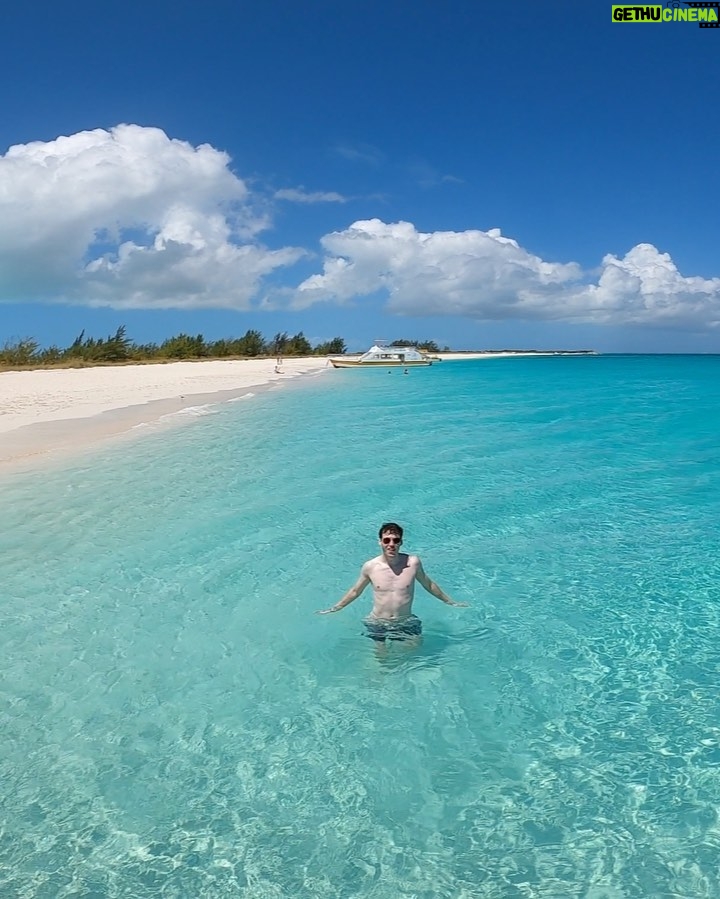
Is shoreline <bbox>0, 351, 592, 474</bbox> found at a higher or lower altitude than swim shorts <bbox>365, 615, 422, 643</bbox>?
higher

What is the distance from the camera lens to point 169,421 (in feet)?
74.0

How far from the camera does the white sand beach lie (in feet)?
56.0

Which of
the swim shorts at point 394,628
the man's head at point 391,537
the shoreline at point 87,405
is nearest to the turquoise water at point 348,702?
the swim shorts at point 394,628

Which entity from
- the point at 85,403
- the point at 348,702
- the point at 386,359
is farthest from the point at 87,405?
the point at 386,359

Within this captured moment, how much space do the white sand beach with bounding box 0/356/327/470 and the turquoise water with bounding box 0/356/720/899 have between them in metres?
5.31

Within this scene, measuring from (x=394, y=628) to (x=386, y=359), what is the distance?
71.1 metres

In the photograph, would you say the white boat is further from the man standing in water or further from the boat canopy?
the man standing in water

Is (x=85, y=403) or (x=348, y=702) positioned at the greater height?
(x=85, y=403)

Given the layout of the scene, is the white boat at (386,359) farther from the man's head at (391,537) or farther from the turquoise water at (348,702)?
the man's head at (391,537)

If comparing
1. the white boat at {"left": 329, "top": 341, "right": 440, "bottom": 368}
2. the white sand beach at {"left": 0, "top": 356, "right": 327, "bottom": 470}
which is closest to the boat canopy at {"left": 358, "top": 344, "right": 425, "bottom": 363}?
the white boat at {"left": 329, "top": 341, "right": 440, "bottom": 368}

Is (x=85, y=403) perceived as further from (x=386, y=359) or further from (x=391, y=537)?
(x=386, y=359)

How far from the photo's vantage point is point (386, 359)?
2997 inches

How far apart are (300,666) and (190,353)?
7289 centimetres

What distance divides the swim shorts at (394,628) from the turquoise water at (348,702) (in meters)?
0.15
